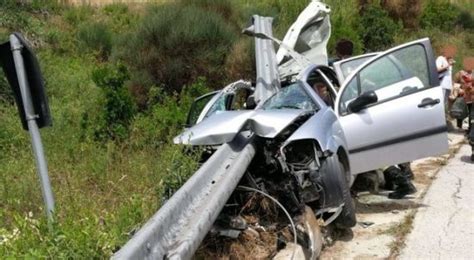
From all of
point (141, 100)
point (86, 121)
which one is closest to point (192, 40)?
point (141, 100)

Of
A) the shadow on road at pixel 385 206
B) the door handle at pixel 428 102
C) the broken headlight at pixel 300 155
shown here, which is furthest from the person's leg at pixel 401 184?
the broken headlight at pixel 300 155

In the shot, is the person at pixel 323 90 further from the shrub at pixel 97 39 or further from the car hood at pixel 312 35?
the shrub at pixel 97 39

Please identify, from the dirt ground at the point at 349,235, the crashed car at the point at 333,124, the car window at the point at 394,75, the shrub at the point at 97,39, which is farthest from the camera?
the shrub at the point at 97,39

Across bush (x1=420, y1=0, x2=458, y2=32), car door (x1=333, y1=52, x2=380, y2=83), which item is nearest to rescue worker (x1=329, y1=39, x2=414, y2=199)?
car door (x1=333, y1=52, x2=380, y2=83)

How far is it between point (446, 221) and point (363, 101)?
159cm

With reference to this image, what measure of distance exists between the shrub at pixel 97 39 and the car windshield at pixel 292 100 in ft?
40.8

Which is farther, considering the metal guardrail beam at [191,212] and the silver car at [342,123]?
the silver car at [342,123]

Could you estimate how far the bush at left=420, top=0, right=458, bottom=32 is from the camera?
2509 centimetres

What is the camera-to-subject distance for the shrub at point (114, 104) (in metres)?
9.95

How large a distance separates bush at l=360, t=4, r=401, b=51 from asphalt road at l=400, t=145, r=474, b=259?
11.2 metres

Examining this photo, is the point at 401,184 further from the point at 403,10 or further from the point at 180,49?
the point at 403,10

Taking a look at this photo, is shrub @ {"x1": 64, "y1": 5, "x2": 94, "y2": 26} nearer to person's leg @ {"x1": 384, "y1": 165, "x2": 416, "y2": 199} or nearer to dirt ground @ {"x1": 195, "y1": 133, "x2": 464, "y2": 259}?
person's leg @ {"x1": 384, "y1": 165, "x2": 416, "y2": 199}

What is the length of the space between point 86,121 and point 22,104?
20.4 feet

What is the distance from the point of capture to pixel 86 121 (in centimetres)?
1024
